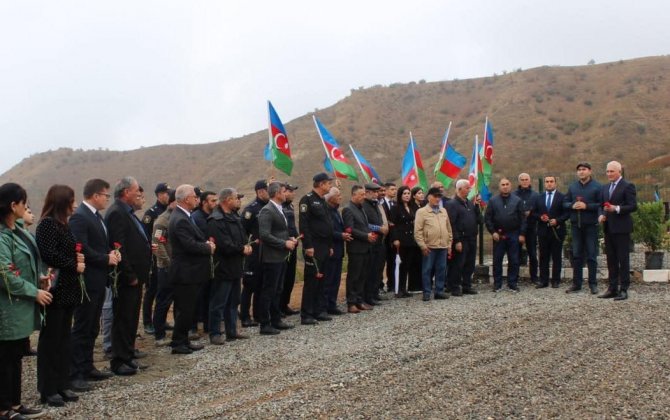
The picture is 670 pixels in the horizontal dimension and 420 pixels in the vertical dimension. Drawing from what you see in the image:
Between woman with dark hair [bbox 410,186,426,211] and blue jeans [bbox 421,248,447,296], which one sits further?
woman with dark hair [bbox 410,186,426,211]

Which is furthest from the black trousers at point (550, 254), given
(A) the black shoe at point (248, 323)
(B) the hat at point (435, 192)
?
(A) the black shoe at point (248, 323)

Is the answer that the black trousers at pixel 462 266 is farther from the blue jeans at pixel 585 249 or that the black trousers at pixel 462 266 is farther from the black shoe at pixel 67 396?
the black shoe at pixel 67 396

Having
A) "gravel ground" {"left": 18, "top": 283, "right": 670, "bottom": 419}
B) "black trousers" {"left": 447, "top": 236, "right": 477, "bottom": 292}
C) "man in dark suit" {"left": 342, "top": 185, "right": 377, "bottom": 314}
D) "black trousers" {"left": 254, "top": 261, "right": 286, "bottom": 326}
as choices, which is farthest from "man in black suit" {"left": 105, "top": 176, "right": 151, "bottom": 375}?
"black trousers" {"left": 447, "top": 236, "right": 477, "bottom": 292}

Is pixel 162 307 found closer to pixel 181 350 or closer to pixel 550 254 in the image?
pixel 181 350

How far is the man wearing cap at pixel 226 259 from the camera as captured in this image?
26.4 feet

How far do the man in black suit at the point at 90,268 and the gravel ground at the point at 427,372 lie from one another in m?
0.38

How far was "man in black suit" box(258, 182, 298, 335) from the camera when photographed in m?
8.48

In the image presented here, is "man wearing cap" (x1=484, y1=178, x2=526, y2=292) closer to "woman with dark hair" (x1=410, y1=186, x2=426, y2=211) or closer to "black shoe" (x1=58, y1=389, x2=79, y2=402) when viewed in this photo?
"woman with dark hair" (x1=410, y1=186, x2=426, y2=211)

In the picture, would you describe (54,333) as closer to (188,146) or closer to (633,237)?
(633,237)

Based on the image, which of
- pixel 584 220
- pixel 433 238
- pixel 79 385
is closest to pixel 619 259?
pixel 584 220

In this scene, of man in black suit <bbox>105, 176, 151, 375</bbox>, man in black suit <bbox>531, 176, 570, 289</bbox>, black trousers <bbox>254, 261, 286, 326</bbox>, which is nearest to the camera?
man in black suit <bbox>105, 176, 151, 375</bbox>

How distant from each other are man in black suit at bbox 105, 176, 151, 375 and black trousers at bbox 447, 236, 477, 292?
614 centimetres

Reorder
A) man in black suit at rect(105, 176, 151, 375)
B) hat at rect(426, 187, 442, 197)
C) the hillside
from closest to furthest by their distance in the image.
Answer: man in black suit at rect(105, 176, 151, 375) < hat at rect(426, 187, 442, 197) < the hillside

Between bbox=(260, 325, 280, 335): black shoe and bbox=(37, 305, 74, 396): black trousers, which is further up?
bbox=(37, 305, 74, 396): black trousers
